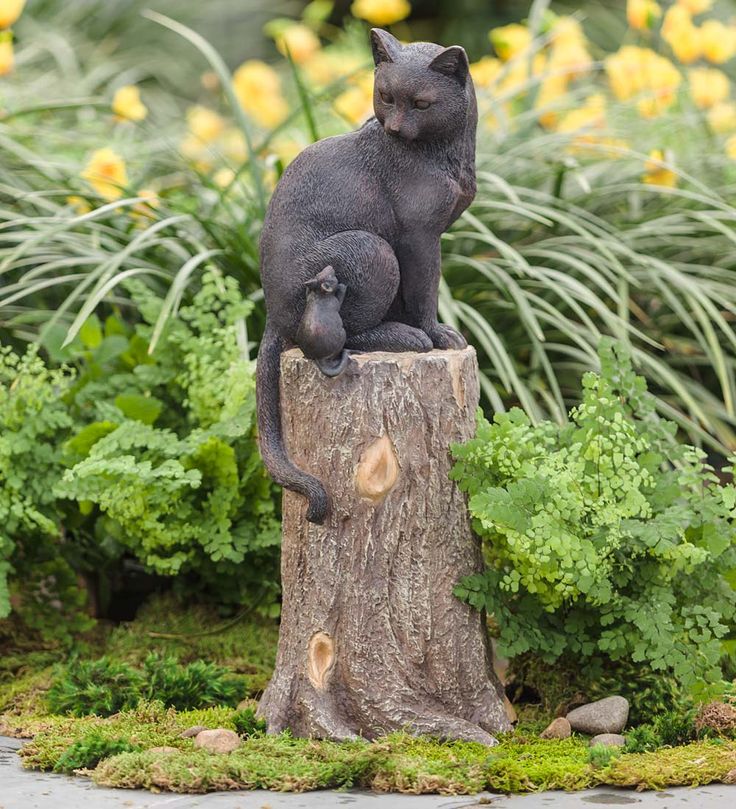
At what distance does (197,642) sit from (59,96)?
400cm

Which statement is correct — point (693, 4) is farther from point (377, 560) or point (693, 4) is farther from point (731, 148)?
point (377, 560)

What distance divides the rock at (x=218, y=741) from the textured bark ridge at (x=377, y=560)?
0.13 m

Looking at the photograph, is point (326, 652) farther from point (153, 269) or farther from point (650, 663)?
point (153, 269)

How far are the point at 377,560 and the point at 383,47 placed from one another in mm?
1327

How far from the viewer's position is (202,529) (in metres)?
3.82

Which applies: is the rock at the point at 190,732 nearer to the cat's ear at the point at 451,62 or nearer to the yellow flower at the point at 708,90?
the cat's ear at the point at 451,62

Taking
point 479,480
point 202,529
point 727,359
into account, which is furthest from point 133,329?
point 727,359

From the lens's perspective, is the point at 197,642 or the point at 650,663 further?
the point at 197,642

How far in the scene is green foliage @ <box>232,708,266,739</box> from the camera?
324 cm

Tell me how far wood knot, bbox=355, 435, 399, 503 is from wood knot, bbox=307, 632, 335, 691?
0.40 metres

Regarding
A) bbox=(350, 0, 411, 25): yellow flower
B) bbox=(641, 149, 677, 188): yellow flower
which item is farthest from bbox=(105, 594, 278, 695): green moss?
bbox=(350, 0, 411, 25): yellow flower

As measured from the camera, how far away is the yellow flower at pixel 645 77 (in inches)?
235

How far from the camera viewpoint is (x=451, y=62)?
3131mm

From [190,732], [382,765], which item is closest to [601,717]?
[382,765]
